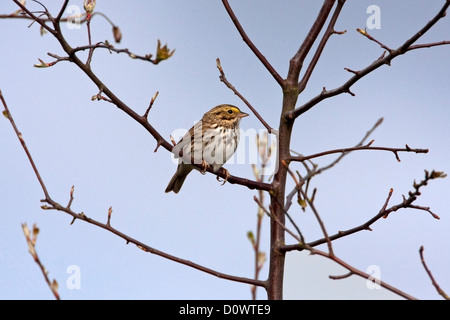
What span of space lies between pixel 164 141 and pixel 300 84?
159 centimetres

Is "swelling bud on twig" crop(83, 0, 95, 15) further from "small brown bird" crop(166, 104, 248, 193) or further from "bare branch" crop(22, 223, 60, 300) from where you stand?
"small brown bird" crop(166, 104, 248, 193)

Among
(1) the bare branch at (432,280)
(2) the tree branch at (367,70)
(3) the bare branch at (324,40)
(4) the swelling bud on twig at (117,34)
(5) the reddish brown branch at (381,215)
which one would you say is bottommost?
(1) the bare branch at (432,280)

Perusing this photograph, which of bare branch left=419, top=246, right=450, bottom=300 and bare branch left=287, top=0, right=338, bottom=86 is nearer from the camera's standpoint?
bare branch left=419, top=246, right=450, bottom=300

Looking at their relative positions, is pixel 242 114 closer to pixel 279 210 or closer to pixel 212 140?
pixel 212 140

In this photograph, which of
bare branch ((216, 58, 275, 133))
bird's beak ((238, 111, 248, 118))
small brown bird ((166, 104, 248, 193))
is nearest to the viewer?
bare branch ((216, 58, 275, 133))

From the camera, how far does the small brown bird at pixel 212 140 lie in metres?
9.65

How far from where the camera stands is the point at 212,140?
9.95m

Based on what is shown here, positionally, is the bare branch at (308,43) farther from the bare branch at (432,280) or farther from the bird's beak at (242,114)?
the bird's beak at (242,114)

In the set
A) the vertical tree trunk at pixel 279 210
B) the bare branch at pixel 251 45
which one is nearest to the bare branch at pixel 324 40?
the bare branch at pixel 251 45

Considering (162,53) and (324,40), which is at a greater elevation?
(324,40)

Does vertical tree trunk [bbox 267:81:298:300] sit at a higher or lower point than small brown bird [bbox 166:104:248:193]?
lower

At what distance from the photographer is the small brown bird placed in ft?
31.7

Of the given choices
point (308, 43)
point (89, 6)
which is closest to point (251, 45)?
point (308, 43)

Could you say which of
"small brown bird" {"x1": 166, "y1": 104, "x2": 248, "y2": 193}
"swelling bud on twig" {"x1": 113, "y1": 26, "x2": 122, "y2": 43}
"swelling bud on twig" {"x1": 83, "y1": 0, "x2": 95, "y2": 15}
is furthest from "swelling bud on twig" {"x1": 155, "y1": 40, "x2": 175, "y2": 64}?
"small brown bird" {"x1": 166, "y1": 104, "x2": 248, "y2": 193}
